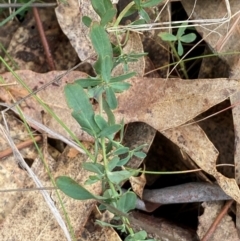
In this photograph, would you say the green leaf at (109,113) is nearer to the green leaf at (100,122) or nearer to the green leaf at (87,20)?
the green leaf at (100,122)

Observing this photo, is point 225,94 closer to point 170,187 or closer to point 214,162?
point 214,162

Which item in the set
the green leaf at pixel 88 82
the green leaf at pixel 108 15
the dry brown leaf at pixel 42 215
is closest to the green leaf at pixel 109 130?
the green leaf at pixel 88 82

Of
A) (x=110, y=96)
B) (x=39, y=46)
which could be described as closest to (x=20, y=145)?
(x=39, y=46)

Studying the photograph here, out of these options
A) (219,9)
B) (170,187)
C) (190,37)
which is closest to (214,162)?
(170,187)

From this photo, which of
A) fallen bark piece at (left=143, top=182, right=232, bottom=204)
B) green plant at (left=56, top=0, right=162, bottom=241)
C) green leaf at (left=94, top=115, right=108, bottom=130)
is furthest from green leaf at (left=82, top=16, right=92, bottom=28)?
fallen bark piece at (left=143, top=182, right=232, bottom=204)

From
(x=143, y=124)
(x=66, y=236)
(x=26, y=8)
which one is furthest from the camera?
(x=26, y=8)

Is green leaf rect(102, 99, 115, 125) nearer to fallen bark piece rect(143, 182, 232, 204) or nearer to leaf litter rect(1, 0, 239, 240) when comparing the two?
leaf litter rect(1, 0, 239, 240)
